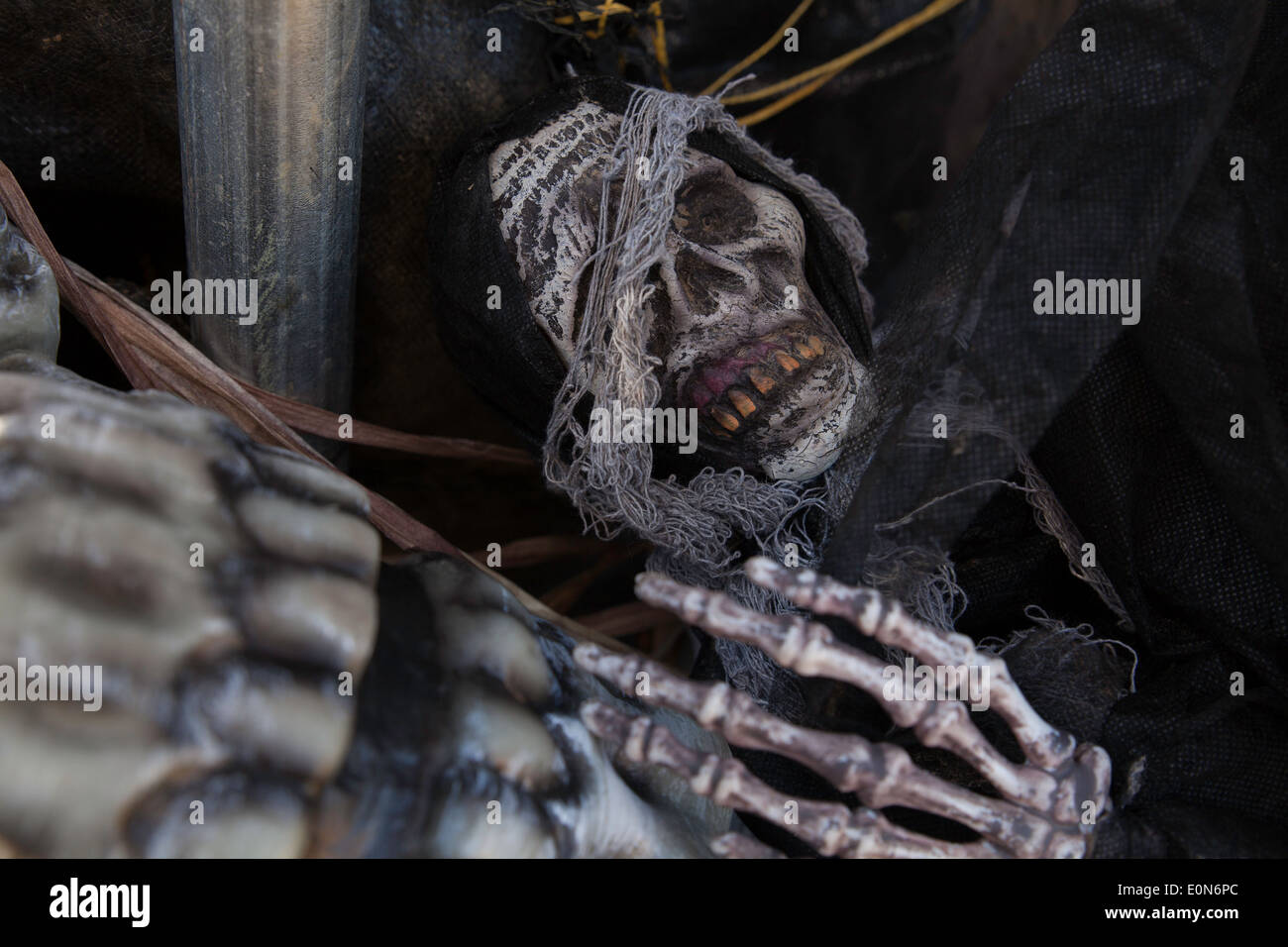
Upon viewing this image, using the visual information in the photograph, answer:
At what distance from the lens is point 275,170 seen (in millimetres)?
842

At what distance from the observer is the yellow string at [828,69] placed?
1245 mm

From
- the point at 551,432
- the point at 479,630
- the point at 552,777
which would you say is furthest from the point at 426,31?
the point at 552,777

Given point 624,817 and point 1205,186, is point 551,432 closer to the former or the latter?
point 624,817

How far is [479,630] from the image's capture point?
0.68 metres

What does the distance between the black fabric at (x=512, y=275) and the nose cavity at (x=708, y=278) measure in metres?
0.12

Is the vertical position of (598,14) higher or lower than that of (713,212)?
higher

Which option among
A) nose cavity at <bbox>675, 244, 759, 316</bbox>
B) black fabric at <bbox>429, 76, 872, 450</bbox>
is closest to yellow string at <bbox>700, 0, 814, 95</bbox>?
black fabric at <bbox>429, 76, 872, 450</bbox>

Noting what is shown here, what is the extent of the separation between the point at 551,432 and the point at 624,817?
380 millimetres

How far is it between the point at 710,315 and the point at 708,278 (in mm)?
41

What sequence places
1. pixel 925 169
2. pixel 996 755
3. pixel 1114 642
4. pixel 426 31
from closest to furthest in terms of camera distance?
pixel 996 755 < pixel 1114 642 < pixel 426 31 < pixel 925 169

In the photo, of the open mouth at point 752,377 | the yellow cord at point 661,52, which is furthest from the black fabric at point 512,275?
the yellow cord at point 661,52
